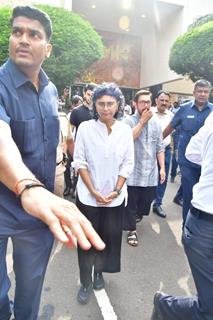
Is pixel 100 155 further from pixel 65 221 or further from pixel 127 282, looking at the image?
pixel 65 221

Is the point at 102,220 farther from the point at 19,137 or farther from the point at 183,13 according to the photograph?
the point at 183,13

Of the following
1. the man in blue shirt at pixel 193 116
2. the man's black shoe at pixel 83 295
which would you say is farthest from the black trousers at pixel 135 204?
the man's black shoe at pixel 83 295

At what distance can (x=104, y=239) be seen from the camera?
2715 millimetres

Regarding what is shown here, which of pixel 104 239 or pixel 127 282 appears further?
pixel 127 282

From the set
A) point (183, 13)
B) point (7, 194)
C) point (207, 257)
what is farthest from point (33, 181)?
point (183, 13)

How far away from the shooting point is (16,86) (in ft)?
5.56

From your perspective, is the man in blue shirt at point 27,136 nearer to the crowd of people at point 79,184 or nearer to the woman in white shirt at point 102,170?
the crowd of people at point 79,184

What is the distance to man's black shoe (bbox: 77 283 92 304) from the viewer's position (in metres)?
2.59

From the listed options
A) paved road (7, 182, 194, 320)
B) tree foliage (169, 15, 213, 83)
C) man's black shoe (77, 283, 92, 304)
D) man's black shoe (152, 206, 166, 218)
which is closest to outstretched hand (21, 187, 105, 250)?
paved road (7, 182, 194, 320)

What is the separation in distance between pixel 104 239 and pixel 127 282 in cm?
55

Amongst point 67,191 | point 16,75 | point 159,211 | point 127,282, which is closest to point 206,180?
point 16,75

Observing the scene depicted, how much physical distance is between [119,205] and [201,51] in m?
11.5

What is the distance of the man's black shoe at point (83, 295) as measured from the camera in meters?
2.59

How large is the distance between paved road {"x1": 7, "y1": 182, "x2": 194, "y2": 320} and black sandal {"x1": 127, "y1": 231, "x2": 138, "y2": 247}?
0.06m
